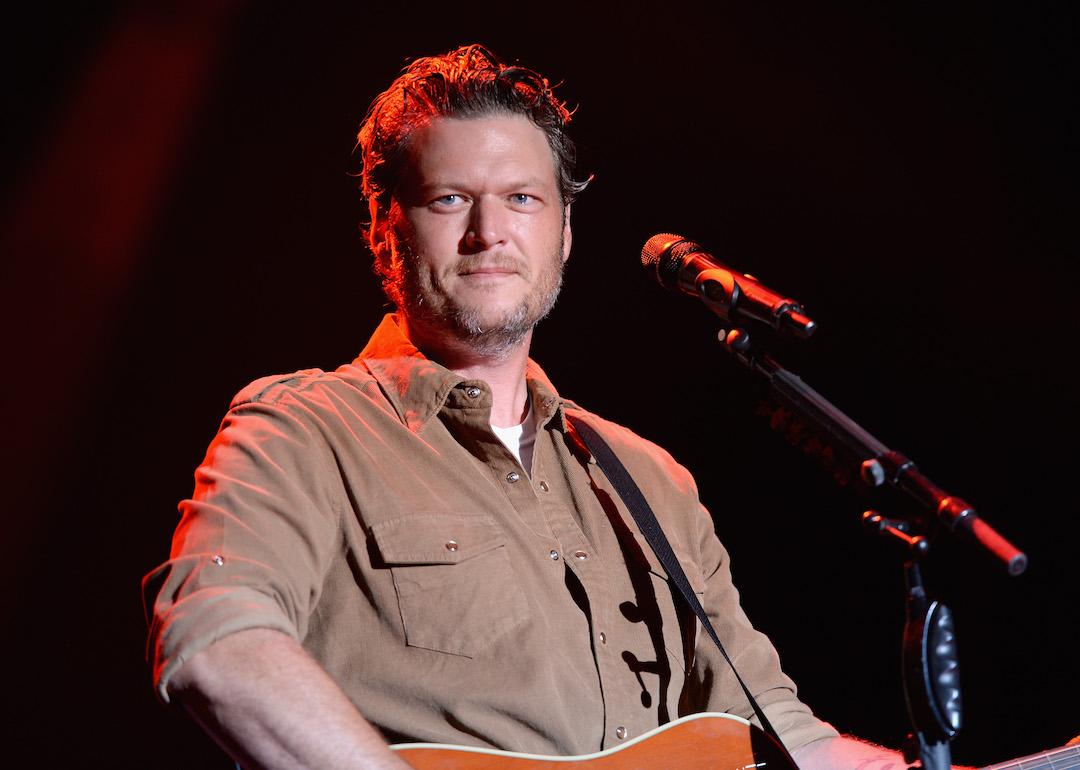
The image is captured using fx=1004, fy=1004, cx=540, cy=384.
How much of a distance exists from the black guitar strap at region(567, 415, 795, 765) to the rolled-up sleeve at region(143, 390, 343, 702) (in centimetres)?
80

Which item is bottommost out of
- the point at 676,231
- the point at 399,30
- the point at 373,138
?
the point at 373,138

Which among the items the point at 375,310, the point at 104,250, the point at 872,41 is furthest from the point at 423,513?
the point at 872,41

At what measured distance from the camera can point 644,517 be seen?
100 inches

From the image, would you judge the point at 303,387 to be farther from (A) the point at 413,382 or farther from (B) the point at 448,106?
(B) the point at 448,106

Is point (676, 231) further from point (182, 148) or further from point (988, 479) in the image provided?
point (182, 148)

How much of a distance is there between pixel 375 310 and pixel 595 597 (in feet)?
6.15

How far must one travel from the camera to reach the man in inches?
66.9

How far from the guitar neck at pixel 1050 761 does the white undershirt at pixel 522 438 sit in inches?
48.5

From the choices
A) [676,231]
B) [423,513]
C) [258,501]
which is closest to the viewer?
[258,501]

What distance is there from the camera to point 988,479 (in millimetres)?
3725

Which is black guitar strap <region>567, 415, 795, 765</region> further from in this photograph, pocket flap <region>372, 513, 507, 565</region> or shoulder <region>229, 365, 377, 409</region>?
shoulder <region>229, 365, 377, 409</region>

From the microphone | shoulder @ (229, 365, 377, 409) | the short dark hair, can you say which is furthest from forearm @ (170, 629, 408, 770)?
the short dark hair

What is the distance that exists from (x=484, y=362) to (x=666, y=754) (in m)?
1.10

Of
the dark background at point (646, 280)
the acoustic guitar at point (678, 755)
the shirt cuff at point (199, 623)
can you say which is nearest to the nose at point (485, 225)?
the shirt cuff at point (199, 623)
